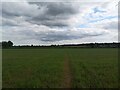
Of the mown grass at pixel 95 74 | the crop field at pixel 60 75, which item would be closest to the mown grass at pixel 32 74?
the crop field at pixel 60 75

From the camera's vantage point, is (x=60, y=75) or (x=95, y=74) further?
(x=95, y=74)

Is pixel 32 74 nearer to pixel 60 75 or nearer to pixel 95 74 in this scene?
pixel 60 75

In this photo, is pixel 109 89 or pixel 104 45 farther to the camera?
pixel 104 45

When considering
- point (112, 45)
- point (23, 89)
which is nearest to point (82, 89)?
point (23, 89)

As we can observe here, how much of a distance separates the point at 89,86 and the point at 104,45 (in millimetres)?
161919

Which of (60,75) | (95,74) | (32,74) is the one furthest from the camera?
(32,74)

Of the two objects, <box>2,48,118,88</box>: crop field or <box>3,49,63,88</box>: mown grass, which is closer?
<box>2,48,118,88</box>: crop field

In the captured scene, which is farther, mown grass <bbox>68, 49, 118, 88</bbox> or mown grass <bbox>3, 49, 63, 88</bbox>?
mown grass <bbox>3, 49, 63, 88</bbox>

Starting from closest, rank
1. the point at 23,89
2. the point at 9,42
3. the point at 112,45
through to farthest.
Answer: the point at 23,89 < the point at 112,45 < the point at 9,42

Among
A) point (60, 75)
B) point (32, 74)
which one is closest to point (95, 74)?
point (60, 75)

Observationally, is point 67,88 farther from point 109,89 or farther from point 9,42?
point 9,42

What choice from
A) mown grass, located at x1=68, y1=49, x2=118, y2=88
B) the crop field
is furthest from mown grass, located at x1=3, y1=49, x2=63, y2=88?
mown grass, located at x1=68, y1=49, x2=118, y2=88

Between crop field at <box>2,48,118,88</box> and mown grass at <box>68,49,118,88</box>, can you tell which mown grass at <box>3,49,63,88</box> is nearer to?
crop field at <box>2,48,118,88</box>

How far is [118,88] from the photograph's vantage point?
34.5 ft
